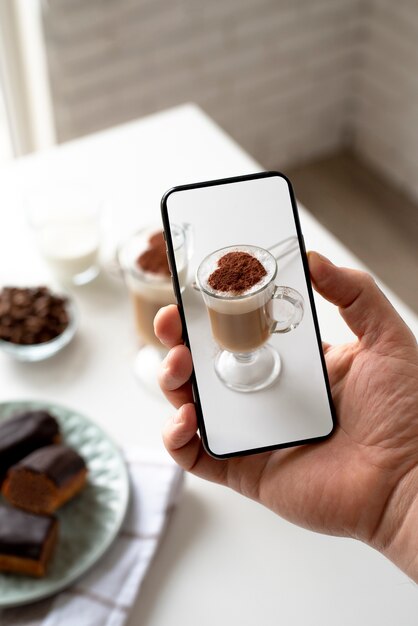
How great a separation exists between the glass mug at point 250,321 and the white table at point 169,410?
0.27 m

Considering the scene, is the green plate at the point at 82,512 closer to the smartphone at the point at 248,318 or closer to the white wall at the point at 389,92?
the smartphone at the point at 248,318

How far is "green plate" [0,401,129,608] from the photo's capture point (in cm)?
91

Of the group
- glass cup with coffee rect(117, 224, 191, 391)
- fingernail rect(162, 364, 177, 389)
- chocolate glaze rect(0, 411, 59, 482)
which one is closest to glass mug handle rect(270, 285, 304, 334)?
fingernail rect(162, 364, 177, 389)

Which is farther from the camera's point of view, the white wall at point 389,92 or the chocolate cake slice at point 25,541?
the white wall at point 389,92

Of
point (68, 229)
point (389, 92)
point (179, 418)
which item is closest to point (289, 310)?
point (179, 418)

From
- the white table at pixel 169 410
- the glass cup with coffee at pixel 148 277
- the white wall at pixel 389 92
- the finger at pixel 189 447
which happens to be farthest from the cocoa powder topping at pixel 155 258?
the white wall at pixel 389 92

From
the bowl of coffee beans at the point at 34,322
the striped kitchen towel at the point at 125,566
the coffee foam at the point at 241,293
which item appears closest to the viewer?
the coffee foam at the point at 241,293

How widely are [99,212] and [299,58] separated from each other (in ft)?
4.60

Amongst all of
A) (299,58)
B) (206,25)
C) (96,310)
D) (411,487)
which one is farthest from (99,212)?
(299,58)

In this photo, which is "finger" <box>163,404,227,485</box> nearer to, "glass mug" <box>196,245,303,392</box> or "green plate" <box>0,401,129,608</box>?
"glass mug" <box>196,245,303,392</box>

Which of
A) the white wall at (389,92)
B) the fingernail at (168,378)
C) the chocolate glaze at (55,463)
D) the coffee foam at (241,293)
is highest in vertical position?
the coffee foam at (241,293)

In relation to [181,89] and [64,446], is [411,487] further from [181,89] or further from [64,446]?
[181,89]

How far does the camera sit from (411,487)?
30.2 inches

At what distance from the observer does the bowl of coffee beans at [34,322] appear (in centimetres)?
114
